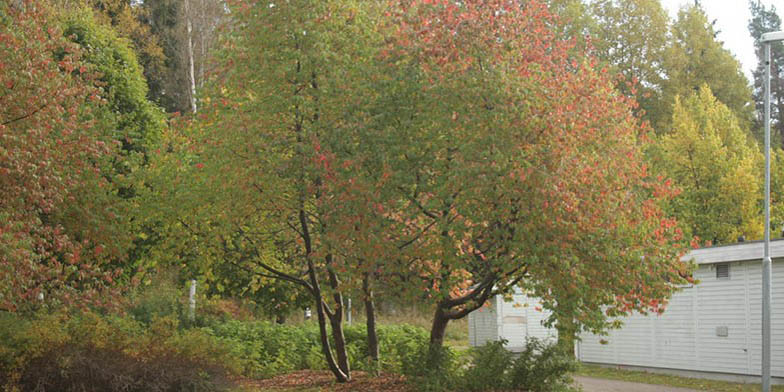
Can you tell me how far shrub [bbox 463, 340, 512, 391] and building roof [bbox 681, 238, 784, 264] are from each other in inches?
208

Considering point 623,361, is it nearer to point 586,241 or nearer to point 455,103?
point 586,241

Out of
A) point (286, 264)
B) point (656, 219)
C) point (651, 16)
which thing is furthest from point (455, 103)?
point (651, 16)

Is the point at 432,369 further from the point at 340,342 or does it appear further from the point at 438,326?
the point at 340,342

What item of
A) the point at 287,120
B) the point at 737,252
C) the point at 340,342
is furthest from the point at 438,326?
the point at 737,252

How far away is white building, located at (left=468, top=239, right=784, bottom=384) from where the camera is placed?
16094 millimetres

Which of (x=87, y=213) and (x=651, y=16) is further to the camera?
(x=651, y=16)

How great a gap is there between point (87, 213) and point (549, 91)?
29.6ft

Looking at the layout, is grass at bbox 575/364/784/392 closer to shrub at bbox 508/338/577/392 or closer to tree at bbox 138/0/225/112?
shrub at bbox 508/338/577/392

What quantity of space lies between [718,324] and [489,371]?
720 cm

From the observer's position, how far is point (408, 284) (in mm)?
11844

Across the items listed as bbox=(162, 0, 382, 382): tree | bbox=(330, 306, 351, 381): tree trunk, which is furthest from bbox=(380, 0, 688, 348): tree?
bbox=(330, 306, 351, 381): tree trunk

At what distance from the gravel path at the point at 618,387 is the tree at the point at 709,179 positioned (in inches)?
473

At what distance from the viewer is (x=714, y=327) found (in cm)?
1722

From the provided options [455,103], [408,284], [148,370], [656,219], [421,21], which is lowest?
[148,370]
